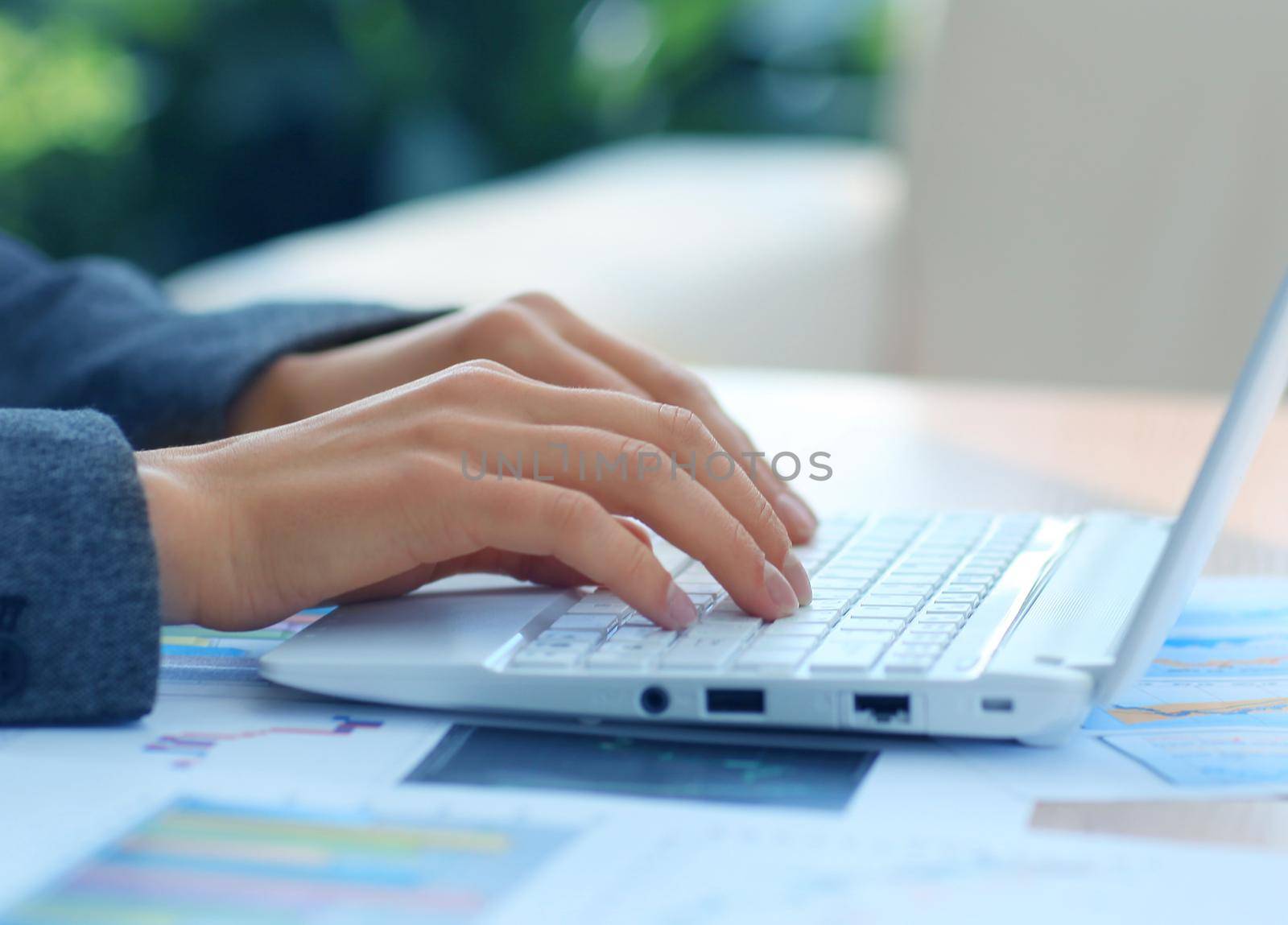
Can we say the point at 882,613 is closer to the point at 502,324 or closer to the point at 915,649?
the point at 915,649

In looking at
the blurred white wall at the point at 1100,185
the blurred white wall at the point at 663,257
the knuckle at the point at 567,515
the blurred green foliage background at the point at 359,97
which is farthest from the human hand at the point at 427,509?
the blurred green foliage background at the point at 359,97

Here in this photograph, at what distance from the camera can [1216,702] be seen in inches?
21.4

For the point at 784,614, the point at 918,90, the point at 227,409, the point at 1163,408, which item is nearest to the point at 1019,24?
the point at 918,90

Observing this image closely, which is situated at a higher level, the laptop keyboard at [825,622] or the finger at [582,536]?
the finger at [582,536]

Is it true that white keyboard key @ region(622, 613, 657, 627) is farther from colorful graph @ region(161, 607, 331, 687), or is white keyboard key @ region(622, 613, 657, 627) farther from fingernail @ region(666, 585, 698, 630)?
colorful graph @ region(161, 607, 331, 687)

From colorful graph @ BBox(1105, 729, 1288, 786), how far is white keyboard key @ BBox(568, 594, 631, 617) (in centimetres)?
19

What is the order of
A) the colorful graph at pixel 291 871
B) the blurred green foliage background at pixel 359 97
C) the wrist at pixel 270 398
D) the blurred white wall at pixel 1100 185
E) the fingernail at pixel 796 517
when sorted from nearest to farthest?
the colorful graph at pixel 291 871, the fingernail at pixel 796 517, the wrist at pixel 270 398, the blurred white wall at pixel 1100 185, the blurred green foliage background at pixel 359 97

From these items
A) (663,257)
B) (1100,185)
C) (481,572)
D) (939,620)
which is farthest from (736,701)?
(1100,185)

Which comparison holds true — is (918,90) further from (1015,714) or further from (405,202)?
(1015,714)

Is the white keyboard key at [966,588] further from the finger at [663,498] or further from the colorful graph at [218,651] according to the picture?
the colorful graph at [218,651]

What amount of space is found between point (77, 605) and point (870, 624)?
288mm

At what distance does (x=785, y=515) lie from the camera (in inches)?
27.3

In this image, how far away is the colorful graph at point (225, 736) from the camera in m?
0.48

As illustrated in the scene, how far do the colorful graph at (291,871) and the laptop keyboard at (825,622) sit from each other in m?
0.10
